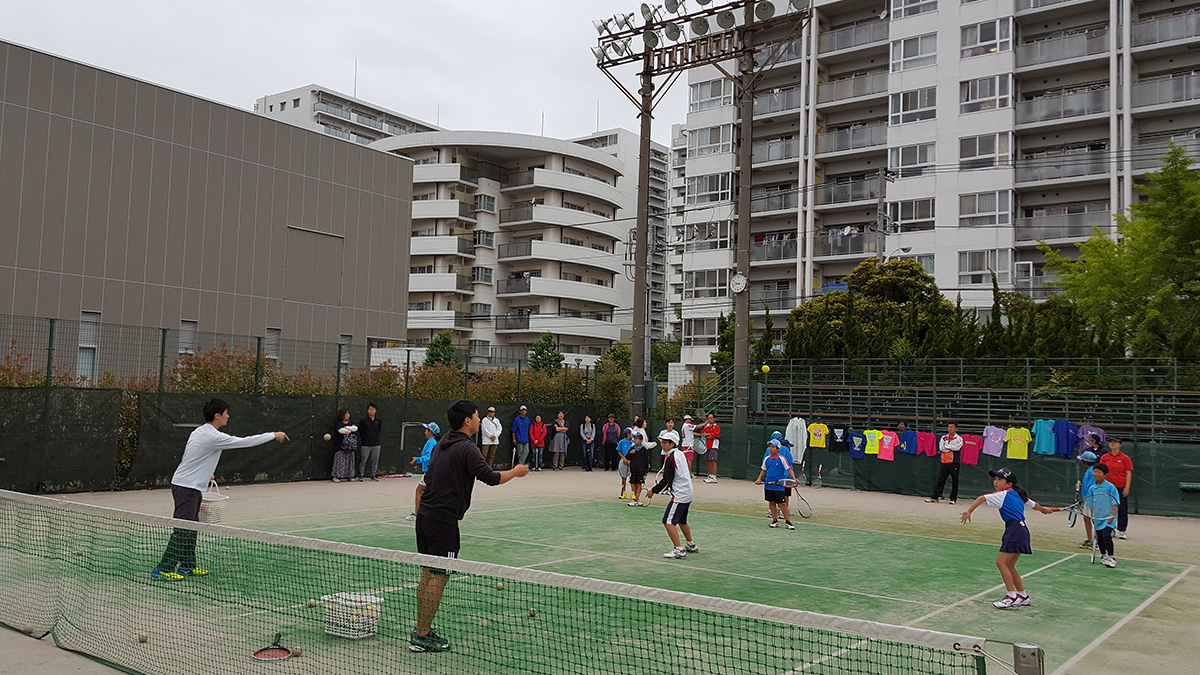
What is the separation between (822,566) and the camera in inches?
472

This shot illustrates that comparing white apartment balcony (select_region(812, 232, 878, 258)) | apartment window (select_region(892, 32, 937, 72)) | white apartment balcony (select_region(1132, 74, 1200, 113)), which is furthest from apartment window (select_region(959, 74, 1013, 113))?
white apartment balcony (select_region(812, 232, 878, 258))

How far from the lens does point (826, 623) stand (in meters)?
4.24

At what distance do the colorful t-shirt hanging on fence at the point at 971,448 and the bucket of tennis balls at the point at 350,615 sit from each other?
19.4 m

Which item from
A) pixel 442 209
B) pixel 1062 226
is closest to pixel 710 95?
pixel 1062 226

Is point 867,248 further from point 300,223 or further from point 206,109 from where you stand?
point 206,109

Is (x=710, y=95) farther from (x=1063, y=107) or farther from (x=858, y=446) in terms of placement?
(x=858, y=446)

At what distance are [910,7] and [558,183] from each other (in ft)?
98.7

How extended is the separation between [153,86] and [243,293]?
321 inches

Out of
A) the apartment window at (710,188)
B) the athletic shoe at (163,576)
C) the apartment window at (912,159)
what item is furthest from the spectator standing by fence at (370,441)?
the apartment window at (710,188)

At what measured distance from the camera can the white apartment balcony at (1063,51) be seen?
42875 millimetres

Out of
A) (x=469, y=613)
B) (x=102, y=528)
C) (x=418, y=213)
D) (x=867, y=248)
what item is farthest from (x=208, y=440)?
(x=418, y=213)

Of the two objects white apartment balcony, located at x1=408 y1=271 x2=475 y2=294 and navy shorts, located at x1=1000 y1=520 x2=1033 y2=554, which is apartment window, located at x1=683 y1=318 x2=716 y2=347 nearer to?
Result: white apartment balcony, located at x1=408 y1=271 x2=475 y2=294

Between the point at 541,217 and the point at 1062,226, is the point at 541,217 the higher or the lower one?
the higher one

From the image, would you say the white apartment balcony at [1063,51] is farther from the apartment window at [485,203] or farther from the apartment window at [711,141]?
the apartment window at [485,203]
